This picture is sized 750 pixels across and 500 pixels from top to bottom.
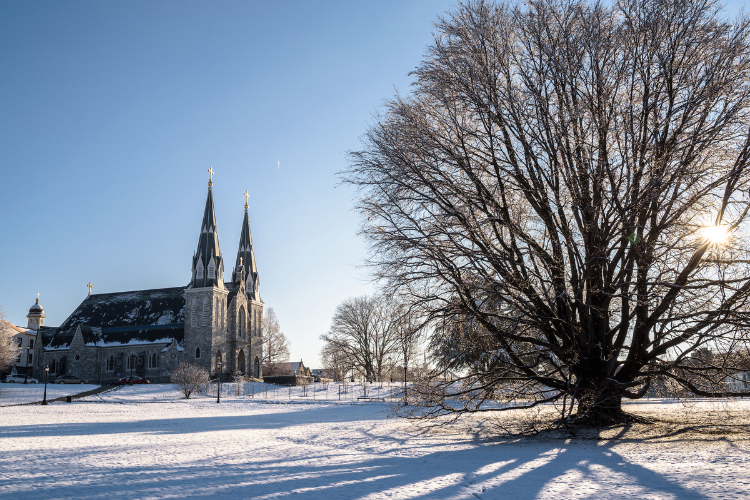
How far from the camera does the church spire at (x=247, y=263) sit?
71.4 metres

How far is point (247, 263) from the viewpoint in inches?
2886

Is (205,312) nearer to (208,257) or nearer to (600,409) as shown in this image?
(208,257)

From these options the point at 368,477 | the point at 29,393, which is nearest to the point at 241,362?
the point at 29,393

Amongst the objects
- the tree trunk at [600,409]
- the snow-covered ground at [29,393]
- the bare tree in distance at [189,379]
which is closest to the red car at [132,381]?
the snow-covered ground at [29,393]

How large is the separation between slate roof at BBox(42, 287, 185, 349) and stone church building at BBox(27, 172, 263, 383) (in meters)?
0.11

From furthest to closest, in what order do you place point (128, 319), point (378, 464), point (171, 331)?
point (128, 319)
point (171, 331)
point (378, 464)

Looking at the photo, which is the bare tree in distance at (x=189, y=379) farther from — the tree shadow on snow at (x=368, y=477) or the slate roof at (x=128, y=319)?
the tree shadow on snow at (x=368, y=477)

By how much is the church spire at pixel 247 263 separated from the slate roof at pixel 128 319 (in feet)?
24.6

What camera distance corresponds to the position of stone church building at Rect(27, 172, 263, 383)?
201 ft

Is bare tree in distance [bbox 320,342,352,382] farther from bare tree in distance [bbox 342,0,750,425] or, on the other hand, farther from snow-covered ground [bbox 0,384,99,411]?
bare tree in distance [bbox 342,0,750,425]

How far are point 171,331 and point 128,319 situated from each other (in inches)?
329

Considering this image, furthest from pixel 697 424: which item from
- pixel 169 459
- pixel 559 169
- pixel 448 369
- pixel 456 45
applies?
pixel 169 459

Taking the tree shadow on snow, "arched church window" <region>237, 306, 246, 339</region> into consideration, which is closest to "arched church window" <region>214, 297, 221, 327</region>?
"arched church window" <region>237, 306, 246, 339</region>

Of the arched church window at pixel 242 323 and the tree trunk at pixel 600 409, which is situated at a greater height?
the arched church window at pixel 242 323
